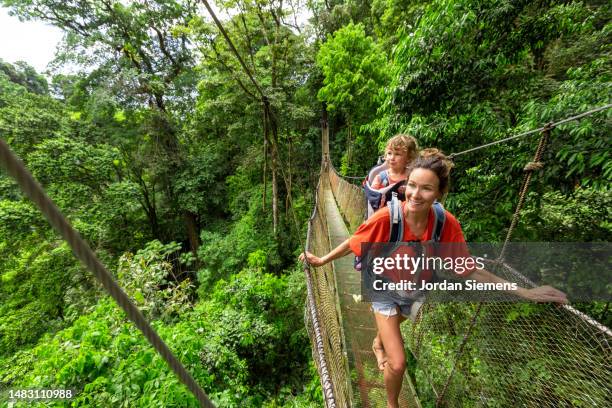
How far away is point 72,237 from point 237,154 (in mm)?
8882

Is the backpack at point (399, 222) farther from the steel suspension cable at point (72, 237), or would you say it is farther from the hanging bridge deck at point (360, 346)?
the hanging bridge deck at point (360, 346)

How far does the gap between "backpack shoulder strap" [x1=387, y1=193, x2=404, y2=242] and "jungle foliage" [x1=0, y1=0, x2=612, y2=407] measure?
59cm

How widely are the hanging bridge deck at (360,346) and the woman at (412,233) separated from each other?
579 millimetres

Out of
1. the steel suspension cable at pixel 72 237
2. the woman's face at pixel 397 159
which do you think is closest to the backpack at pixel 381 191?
the woman's face at pixel 397 159

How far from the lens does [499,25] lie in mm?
1813

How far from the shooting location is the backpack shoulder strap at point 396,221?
1.00 metres

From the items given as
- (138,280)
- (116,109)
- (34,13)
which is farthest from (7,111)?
(138,280)

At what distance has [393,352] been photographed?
101cm

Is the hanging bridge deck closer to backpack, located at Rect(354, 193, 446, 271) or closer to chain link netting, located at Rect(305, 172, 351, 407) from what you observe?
chain link netting, located at Rect(305, 172, 351, 407)

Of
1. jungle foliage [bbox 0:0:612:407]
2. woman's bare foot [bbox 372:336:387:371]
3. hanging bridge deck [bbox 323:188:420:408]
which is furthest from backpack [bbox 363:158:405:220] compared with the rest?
hanging bridge deck [bbox 323:188:420:408]

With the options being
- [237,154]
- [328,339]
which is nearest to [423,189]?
[328,339]

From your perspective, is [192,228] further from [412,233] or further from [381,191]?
[412,233]

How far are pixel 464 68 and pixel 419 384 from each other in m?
2.16

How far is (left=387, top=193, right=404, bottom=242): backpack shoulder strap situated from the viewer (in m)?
1.00
